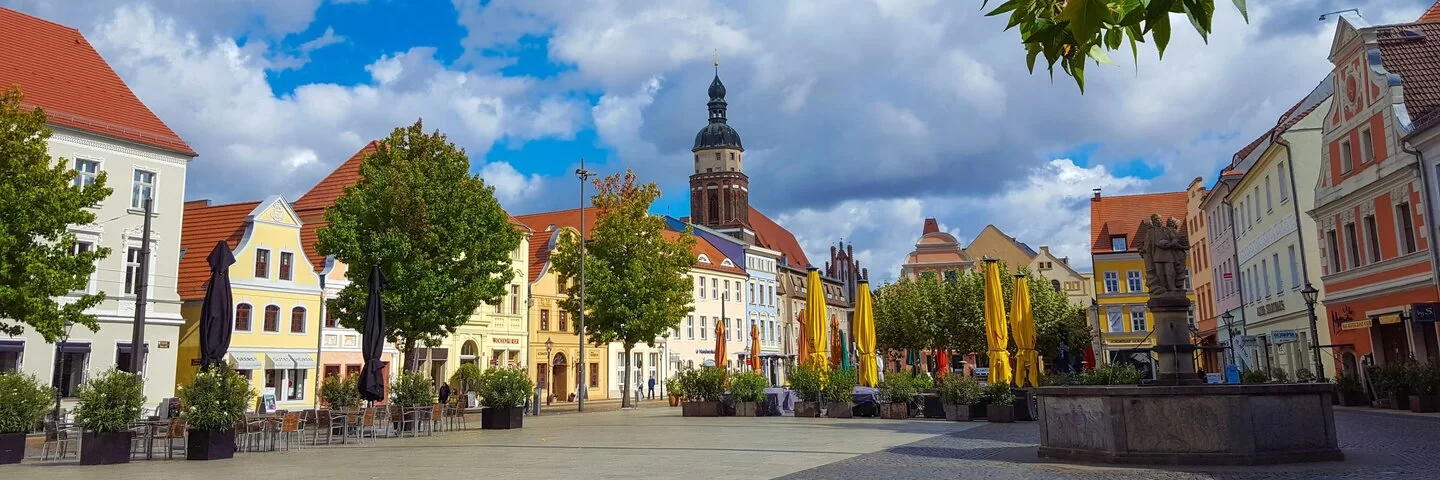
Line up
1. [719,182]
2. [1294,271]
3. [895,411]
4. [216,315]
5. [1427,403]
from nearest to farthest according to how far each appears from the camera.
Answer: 1. [216,315]
2. [1427,403]
3. [895,411]
4. [1294,271]
5. [719,182]

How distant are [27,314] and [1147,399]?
22.6m

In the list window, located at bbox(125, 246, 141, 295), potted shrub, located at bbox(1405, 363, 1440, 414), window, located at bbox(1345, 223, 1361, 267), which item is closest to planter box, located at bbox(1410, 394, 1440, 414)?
potted shrub, located at bbox(1405, 363, 1440, 414)

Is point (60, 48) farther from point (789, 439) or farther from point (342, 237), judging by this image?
point (789, 439)

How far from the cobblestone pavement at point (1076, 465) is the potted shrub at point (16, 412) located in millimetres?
11713

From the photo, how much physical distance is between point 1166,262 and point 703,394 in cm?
1749

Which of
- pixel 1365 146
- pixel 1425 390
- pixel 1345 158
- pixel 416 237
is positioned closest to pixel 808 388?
pixel 416 237

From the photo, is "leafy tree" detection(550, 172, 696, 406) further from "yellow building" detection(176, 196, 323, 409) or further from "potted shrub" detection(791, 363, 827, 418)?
"potted shrub" detection(791, 363, 827, 418)

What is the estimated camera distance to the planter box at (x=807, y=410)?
1078 inches

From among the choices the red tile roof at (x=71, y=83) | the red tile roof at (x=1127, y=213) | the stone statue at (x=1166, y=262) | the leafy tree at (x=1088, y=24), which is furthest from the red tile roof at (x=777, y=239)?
the leafy tree at (x=1088, y=24)

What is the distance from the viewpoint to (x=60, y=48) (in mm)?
32625

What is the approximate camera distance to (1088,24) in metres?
2.24

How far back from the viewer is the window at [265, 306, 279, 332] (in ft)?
121

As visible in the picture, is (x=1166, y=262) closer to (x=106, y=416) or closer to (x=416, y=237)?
(x=106, y=416)

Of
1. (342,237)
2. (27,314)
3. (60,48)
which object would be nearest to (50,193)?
(27,314)
